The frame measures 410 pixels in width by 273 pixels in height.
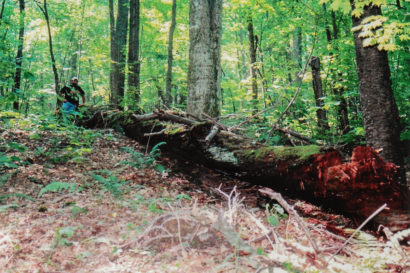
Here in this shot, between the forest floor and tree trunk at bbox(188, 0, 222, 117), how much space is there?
237cm

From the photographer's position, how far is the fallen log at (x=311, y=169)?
3.37 meters

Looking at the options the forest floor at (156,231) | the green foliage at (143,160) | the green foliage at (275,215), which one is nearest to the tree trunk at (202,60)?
the green foliage at (143,160)

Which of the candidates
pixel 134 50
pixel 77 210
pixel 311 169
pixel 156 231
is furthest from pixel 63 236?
pixel 134 50

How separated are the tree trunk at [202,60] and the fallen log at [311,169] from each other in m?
1.35

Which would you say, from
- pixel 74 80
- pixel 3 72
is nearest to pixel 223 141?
pixel 3 72

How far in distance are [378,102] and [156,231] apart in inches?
159

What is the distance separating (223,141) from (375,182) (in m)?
2.35

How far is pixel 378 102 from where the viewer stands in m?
4.47

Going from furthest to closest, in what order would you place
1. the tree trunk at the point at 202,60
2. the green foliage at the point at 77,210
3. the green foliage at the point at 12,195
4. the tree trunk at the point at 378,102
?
the tree trunk at the point at 202,60 < the tree trunk at the point at 378,102 < the green foliage at the point at 12,195 < the green foliage at the point at 77,210

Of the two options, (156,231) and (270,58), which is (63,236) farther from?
(270,58)

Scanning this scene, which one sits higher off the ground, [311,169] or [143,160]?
Result: [143,160]

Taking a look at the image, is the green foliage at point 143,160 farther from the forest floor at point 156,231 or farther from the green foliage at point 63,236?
the green foliage at point 63,236

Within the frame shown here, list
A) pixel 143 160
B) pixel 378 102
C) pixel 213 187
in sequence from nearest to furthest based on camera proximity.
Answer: pixel 378 102 < pixel 213 187 < pixel 143 160

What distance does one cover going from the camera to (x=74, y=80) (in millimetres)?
9273
